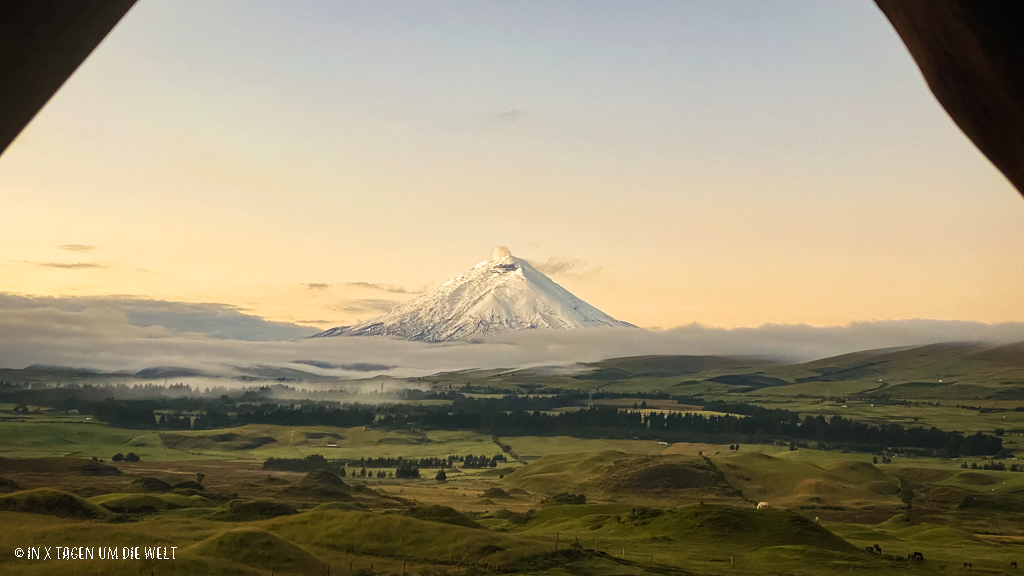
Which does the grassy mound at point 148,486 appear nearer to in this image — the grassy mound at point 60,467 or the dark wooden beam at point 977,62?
the grassy mound at point 60,467

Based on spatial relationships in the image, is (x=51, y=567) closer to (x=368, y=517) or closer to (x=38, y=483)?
(x=368, y=517)

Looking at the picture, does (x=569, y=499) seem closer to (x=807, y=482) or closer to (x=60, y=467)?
(x=807, y=482)

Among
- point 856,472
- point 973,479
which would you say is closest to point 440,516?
→ point 856,472

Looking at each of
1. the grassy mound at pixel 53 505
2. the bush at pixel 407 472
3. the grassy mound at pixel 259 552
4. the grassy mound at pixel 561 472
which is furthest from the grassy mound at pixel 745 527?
the bush at pixel 407 472

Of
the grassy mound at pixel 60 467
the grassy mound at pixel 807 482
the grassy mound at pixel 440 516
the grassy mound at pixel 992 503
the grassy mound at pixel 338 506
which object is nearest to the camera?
the grassy mound at pixel 440 516

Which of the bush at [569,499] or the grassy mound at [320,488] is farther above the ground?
the grassy mound at [320,488]

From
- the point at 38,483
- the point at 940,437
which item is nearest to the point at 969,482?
the point at 940,437
